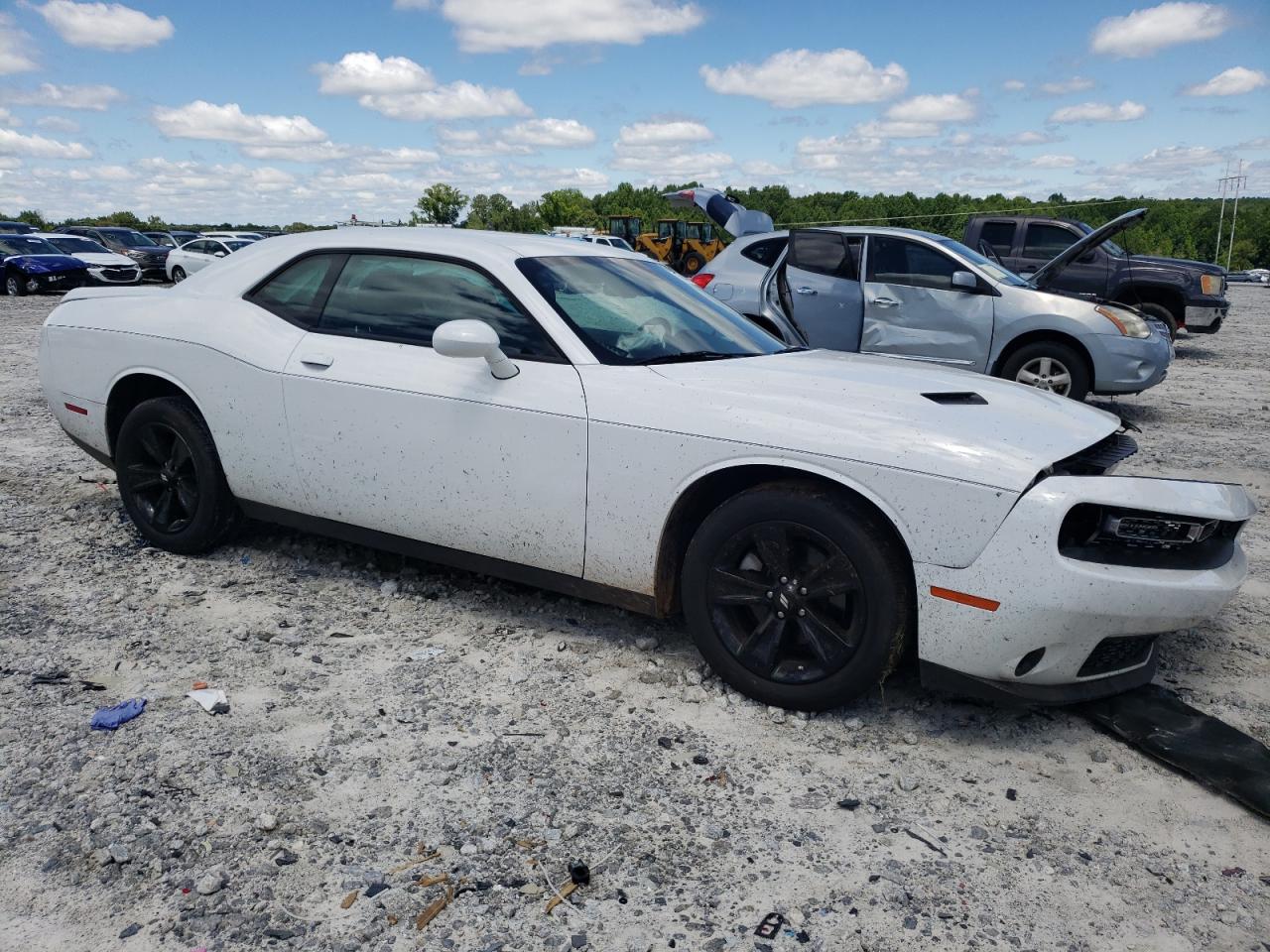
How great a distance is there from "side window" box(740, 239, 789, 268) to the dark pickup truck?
15.9ft

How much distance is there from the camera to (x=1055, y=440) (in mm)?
3059

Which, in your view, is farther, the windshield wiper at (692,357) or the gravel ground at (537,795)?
the windshield wiper at (692,357)

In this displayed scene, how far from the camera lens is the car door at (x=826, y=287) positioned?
28.2 feet

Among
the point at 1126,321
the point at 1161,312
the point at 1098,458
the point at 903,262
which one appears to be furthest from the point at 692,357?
the point at 1161,312

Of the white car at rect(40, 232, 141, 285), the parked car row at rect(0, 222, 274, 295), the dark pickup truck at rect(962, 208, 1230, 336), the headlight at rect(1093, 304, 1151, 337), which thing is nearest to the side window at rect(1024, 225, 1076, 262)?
the dark pickup truck at rect(962, 208, 1230, 336)

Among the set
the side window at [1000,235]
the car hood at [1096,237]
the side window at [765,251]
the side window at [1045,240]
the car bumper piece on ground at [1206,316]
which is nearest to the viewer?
the car hood at [1096,237]

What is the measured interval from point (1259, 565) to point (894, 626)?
2.90 m

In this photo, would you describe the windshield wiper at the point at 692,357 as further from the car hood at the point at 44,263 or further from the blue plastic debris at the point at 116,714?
the car hood at the point at 44,263

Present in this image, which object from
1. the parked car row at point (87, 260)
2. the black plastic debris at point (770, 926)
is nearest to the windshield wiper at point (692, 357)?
the black plastic debris at point (770, 926)

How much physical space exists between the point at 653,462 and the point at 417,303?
51.9 inches

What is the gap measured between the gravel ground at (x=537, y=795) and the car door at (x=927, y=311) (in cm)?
457

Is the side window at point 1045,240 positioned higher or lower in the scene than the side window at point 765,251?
higher

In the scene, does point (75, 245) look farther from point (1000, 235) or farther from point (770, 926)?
point (770, 926)

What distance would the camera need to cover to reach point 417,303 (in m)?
3.94
